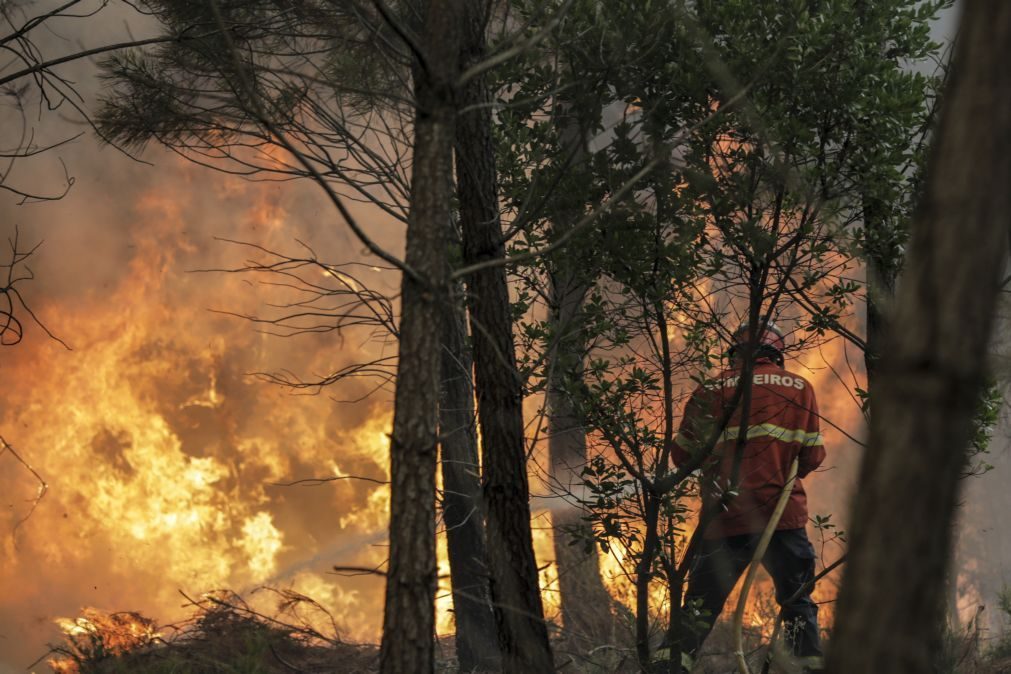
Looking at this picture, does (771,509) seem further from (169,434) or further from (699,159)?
(169,434)

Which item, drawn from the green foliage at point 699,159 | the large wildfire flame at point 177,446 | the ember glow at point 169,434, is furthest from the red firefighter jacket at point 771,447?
the ember glow at point 169,434

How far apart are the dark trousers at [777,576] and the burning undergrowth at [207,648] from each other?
7.51 ft

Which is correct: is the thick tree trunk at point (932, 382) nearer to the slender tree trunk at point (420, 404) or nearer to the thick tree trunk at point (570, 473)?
the slender tree trunk at point (420, 404)

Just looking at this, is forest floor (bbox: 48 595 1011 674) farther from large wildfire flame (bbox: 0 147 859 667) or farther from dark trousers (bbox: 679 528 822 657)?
large wildfire flame (bbox: 0 147 859 667)

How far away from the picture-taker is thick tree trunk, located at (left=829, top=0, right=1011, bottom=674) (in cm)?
129

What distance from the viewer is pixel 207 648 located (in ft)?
20.3

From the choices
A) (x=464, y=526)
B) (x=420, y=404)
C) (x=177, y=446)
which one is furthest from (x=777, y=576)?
(x=177, y=446)

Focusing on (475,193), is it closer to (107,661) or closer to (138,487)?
(107,661)

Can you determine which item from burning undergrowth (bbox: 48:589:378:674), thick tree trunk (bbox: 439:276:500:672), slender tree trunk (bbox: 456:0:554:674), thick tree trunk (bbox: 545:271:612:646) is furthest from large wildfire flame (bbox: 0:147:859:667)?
slender tree trunk (bbox: 456:0:554:674)

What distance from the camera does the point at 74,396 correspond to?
38.2ft

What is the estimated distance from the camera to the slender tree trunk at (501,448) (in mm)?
4023

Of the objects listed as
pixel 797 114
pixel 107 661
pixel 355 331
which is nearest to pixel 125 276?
pixel 355 331

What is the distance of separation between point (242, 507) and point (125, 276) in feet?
11.2

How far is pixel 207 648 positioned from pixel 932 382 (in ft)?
19.1
